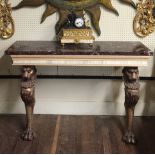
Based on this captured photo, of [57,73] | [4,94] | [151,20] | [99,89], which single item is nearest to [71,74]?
[57,73]

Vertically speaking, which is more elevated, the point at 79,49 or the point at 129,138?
the point at 79,49

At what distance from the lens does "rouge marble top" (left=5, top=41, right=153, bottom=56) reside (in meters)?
2.45

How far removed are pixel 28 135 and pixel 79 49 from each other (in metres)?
0.95

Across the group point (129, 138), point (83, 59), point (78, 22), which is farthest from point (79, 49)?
point (129, 138)

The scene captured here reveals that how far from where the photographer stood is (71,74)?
3.16 meters

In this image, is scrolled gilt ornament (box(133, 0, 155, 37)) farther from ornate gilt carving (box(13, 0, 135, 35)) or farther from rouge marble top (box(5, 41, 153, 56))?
rouge marble top (box(5, 41, 153, 56))

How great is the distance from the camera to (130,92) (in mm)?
2574

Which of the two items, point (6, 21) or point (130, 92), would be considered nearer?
point (130, 92)

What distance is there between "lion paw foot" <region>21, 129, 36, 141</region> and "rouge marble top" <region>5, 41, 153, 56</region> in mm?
774

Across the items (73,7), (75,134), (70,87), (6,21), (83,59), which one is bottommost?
(75,134)

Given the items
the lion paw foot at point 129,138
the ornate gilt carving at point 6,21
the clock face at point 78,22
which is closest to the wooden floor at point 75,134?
the lion paw foot at point 129,138

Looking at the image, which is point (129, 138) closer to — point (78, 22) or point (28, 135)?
point (28, 135)

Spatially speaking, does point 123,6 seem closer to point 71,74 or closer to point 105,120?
point 71,74

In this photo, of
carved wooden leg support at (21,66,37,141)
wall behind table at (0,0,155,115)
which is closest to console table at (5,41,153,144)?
carved wooden leg support at (21,66,37,141)
